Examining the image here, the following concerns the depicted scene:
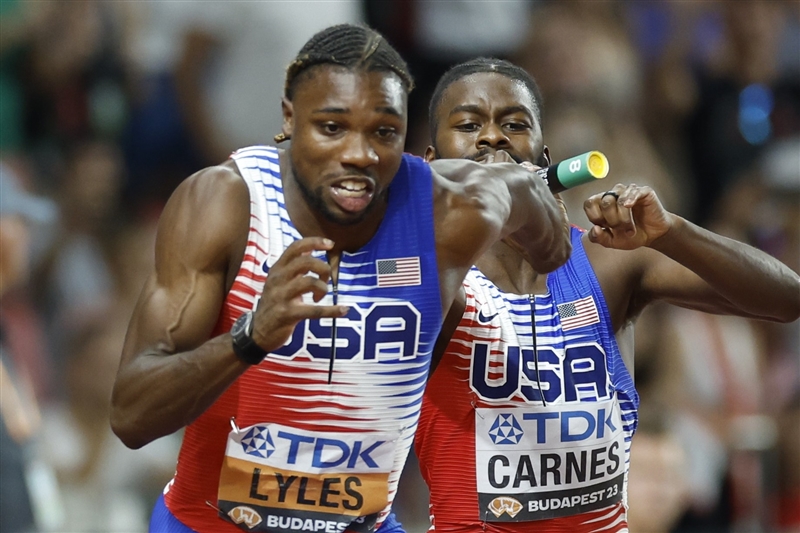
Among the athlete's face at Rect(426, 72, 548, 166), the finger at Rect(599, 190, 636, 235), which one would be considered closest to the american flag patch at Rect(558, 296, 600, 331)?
the finger at Rect(599, 190, 636, 235)

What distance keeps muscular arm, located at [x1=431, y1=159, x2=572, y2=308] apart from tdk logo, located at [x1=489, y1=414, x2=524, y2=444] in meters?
0.43

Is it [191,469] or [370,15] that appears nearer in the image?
[191,469]

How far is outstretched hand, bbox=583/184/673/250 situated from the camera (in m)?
3.11

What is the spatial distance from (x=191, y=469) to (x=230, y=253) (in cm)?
59

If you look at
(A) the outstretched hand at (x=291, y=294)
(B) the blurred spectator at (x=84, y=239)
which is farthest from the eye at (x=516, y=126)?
(B) the blurred spectator at (x=84, y=239)

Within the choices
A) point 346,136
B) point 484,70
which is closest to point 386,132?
point 346,136

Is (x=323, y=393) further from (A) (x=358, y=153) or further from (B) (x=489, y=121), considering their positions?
(B) (x=489, y=121)

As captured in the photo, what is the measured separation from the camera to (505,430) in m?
3.30

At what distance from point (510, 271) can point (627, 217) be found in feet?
1.62

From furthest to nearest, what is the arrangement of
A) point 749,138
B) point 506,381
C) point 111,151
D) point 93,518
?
point 749,138 < point 111,151 < point 93,518 < point 506,381

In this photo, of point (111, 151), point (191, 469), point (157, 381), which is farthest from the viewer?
point (111, 151)

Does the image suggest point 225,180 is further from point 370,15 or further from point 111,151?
point 370,15

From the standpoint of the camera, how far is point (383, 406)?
2830 mm

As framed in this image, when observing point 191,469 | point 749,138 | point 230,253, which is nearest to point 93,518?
point 191,469
